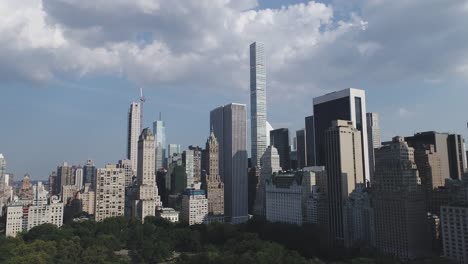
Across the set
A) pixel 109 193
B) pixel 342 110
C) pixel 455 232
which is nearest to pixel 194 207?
pixel 109 193

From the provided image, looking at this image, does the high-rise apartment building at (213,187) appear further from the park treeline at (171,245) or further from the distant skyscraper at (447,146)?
the distant skyscraper at (447,146)

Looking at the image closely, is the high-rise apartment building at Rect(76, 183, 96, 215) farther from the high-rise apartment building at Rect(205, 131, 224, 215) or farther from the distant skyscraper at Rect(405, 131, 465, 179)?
the distant skyscraper at Rect(405, 131, 465, 179)

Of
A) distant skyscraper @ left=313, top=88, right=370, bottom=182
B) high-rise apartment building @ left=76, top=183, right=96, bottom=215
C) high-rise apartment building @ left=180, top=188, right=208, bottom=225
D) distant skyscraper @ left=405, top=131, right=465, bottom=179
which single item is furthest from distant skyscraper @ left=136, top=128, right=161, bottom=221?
distant skyscraper @ left=405, top=131, right=465, bottom=179

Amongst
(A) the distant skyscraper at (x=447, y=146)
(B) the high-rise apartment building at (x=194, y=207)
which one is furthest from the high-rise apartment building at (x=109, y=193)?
(A) the distant skyscraper at (x=447, y=146)

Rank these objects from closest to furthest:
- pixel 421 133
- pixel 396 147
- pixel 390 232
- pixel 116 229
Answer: pixel 390 232
pixel 396 147
pixel 116 229
pixel 421 133

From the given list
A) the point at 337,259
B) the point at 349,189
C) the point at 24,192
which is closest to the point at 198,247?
the point at 337,259

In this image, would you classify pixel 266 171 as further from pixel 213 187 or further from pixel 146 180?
pixel 146 180

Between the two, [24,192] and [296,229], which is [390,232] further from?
[24,192]
